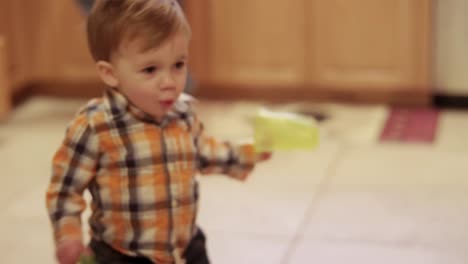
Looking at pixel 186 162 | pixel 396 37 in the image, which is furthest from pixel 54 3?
pixel 186 162

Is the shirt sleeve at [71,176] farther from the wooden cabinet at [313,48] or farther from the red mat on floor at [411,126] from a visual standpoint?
the wooden cabinet at [313,48]

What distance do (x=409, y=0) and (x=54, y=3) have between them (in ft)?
4.42

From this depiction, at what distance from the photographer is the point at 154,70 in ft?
4.14

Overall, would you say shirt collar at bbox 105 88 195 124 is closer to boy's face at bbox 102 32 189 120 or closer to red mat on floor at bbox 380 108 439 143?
boy's face at bbox 102 32 189 120

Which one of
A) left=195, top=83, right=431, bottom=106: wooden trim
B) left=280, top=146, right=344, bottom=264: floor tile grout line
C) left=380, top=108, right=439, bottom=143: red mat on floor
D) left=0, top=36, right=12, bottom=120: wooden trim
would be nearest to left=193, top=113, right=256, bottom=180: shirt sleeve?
left=280, top=146, right=344, bottom=264: floor tile grout line

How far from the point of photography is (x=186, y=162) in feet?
4.39

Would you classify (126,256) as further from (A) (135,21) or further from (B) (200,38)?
(B) (200,38)

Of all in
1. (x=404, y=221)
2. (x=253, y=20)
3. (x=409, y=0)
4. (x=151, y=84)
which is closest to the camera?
(x=151, y=84)

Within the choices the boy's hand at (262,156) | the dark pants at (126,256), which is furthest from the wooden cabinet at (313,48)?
the dark pants at (126,256)

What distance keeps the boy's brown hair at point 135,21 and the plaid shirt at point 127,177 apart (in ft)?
0.37

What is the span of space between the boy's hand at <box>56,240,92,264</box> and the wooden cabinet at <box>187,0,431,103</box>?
1.95 m

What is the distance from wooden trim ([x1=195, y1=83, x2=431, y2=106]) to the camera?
3.10 metres

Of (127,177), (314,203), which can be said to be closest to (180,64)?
(127,177)

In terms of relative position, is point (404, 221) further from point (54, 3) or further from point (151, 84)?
point (54, 3)
